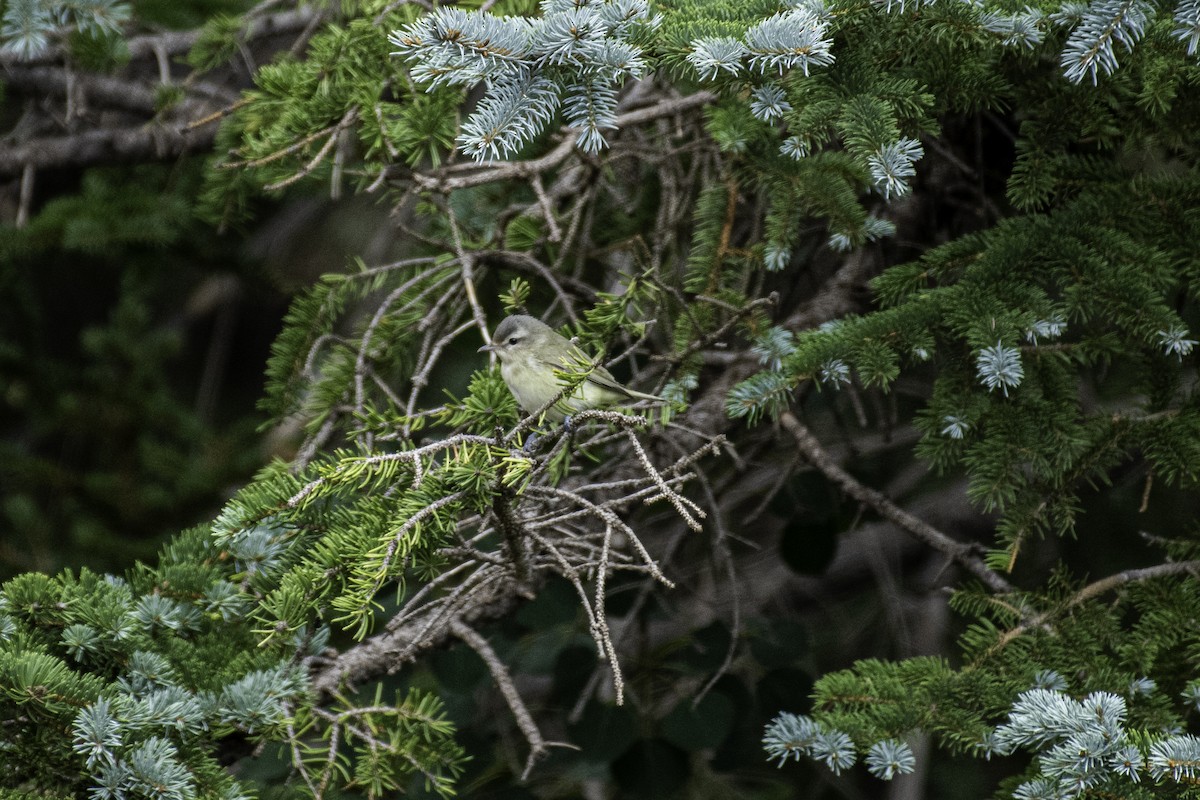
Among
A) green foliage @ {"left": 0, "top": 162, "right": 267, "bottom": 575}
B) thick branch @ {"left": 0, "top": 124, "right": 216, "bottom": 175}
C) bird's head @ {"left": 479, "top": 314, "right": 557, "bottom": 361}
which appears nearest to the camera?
bird's head @ {"left": 479, "top": 314, "right": 557, "bottom": 361}

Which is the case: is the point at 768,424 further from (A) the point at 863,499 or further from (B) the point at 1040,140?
(B) the point at 1040,140

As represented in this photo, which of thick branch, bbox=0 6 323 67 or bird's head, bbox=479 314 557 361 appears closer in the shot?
bird's head, bbox=479 314 557 361

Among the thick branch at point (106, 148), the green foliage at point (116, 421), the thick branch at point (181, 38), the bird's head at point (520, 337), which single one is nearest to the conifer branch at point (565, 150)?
the bird's head at point (520, 337)

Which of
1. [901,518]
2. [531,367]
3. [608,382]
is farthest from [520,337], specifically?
[901,518]

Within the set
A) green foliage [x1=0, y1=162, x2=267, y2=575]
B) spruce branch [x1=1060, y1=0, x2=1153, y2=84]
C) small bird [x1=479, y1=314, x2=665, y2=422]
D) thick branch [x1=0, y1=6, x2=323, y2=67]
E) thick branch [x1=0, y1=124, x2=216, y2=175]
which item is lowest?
green foliage [x1=0, y1=162, x2=267, y2=575]

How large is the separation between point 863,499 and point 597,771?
1390mm

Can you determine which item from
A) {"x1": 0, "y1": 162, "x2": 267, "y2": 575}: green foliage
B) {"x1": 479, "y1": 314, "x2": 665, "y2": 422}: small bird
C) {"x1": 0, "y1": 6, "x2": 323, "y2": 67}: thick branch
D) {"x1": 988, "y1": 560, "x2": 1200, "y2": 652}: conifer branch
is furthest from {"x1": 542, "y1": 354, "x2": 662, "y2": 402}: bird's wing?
{"x1": 0, "y1": 162, "x2": 267, "y2": 575}: green foliage

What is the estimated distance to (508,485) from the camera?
2.02m

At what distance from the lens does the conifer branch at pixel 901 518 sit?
275cm

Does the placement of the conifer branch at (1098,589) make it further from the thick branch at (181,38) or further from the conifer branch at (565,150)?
the thick branch at (181,38)

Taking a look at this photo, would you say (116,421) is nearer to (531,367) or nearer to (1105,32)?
(531,367)

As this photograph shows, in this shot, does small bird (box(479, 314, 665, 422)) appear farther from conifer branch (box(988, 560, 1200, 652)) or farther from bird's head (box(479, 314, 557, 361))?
conifer branch (box(988, 560, 1200, 652))

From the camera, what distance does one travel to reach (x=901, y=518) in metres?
3.07

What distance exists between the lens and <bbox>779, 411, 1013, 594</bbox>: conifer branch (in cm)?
275
